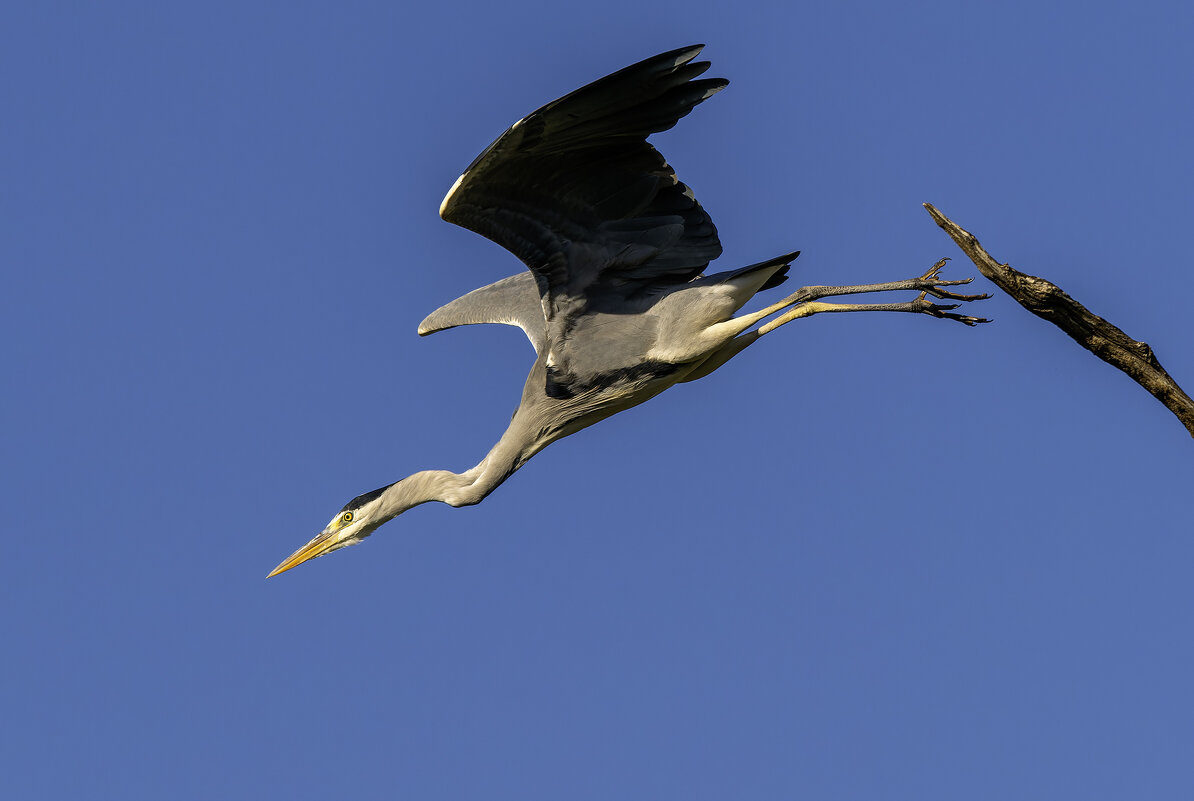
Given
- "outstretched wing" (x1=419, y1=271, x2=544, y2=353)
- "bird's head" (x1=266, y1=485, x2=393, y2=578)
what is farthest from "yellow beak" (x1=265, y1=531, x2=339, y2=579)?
"outstretched wing" (x1=419, y1=271, x2=544, y2=353)

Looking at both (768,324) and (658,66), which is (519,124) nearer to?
(658,66)

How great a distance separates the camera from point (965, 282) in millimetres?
7832

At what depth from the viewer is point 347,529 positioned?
9.05m

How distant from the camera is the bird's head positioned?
8.90 m

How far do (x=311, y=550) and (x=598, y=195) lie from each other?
11.3ft

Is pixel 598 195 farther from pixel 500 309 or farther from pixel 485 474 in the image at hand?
pixel 500 309

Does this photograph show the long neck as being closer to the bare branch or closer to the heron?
the heron

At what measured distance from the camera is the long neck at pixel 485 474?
8336 millimetres

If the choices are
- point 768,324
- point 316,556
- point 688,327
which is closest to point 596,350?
point 688,327

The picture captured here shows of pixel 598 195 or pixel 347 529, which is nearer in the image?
pixel 598 195

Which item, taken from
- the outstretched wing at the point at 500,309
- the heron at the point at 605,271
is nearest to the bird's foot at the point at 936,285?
the heron at the point at 605,271

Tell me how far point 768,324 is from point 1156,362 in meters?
2.42

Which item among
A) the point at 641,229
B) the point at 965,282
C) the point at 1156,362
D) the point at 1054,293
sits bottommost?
the point at 1156,362

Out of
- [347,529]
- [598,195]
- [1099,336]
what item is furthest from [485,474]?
[1099,336]
